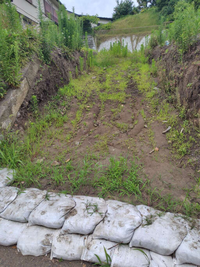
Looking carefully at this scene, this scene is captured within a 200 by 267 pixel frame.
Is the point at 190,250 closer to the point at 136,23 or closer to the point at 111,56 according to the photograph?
the point at 111,56

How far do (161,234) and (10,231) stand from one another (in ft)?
4.38

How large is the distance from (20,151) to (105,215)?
4.91 ft

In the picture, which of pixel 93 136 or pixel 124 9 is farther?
pixel 124 9

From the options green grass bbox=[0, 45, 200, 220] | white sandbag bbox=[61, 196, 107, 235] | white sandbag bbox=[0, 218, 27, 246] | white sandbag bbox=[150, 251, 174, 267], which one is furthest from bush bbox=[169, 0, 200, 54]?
white sandbag bbox=[0, 218, 27, 246]

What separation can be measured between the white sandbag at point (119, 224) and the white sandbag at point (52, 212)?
34 cm

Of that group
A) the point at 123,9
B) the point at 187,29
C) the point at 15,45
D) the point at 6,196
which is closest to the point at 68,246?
the point at 6,196

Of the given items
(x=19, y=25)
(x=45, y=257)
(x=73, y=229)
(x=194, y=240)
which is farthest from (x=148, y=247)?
(x=19, y=25)

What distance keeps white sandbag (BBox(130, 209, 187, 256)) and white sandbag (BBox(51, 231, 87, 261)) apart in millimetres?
431

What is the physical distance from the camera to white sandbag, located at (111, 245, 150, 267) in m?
1.25

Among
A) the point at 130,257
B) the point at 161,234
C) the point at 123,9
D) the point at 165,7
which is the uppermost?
the point at 123,9

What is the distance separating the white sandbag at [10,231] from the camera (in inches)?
58.2

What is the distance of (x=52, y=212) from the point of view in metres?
1.53

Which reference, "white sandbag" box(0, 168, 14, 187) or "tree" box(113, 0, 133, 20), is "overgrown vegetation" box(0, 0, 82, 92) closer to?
"white sandbag" box(0, 168, 14, 187)

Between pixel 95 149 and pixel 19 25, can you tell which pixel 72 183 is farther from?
pixel 19 25
